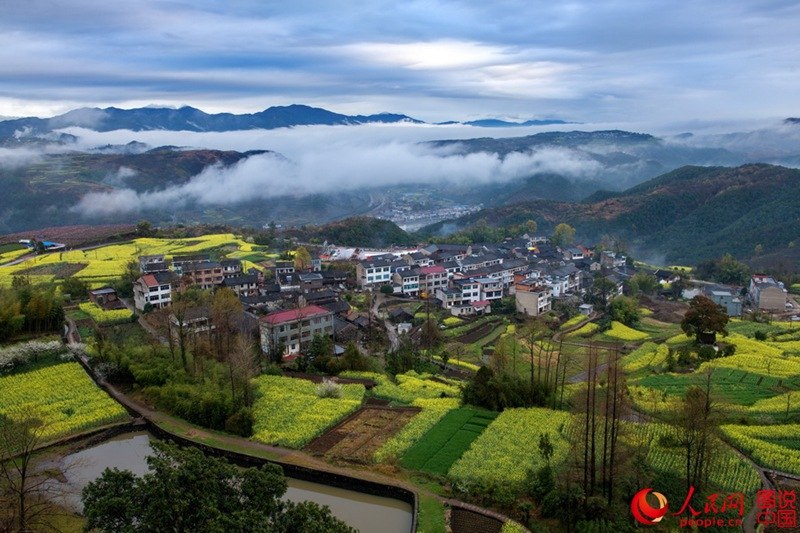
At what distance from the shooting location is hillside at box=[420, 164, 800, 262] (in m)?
88.9

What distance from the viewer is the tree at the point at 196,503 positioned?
44.1 feet

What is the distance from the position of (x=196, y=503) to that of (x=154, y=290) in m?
35.2

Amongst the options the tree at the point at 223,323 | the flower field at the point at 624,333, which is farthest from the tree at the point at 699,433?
the flower field at the point at 624,333

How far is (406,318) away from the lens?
47062mm

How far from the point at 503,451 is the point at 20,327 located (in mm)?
27103

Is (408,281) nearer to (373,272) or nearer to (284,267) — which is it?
(373,272)

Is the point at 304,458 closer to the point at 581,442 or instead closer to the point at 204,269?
the point at 581,442

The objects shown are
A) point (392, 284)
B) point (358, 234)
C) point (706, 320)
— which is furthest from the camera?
point (358, 234)

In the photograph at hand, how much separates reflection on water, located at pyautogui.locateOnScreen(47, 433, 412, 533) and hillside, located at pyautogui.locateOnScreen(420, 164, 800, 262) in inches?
3217

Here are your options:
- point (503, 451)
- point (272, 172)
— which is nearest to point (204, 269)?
point (503, 451)

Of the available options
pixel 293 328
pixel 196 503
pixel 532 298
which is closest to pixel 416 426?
pixel 196 503

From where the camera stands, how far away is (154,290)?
4569 cm

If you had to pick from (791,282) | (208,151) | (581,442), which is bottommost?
(791,282)

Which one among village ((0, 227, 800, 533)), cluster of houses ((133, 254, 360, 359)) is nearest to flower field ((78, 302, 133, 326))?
village ((0, 227, 800, 533))
